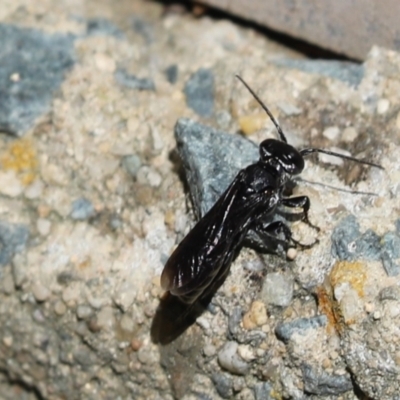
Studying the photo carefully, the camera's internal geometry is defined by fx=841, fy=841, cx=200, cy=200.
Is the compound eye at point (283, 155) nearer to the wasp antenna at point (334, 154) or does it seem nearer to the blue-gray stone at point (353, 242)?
the wasp antenna at point (334, 154)

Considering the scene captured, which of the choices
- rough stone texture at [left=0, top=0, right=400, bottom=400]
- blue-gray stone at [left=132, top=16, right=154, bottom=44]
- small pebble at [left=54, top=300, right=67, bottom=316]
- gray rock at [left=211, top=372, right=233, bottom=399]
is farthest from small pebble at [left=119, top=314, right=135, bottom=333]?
blue-gray stone at [left=132, top=16, right=154, bottom=44]

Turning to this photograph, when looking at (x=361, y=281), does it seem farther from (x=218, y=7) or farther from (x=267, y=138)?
(x=218, y=7)

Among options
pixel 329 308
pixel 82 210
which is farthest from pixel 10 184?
pixel 329 308

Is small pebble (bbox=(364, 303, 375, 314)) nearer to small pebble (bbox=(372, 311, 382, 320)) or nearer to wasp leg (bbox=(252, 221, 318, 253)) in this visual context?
small pebble (bbox=(372, 311, 382, 320))

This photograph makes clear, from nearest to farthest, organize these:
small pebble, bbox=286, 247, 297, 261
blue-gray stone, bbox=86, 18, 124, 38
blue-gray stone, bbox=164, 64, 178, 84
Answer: small pebble, bbox=286, 247, 297, 261, blue-gray stone, bbox=164, 64, 178, 84, blue-gray stone, bbox=86, 18, 124, 38

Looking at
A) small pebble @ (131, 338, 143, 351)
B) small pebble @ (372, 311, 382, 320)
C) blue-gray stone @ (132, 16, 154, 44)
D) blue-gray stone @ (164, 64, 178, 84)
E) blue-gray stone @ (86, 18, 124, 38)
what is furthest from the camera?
blue-gray stone @ (132, 16, 154, 44)

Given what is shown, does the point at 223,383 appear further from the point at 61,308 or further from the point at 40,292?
the point at 40,292

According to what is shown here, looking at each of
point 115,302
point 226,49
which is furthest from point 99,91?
point 115,302

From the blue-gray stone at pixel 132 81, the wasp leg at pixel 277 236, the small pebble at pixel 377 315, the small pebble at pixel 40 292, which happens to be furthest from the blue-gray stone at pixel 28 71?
the small pebble at pixel 377 315
